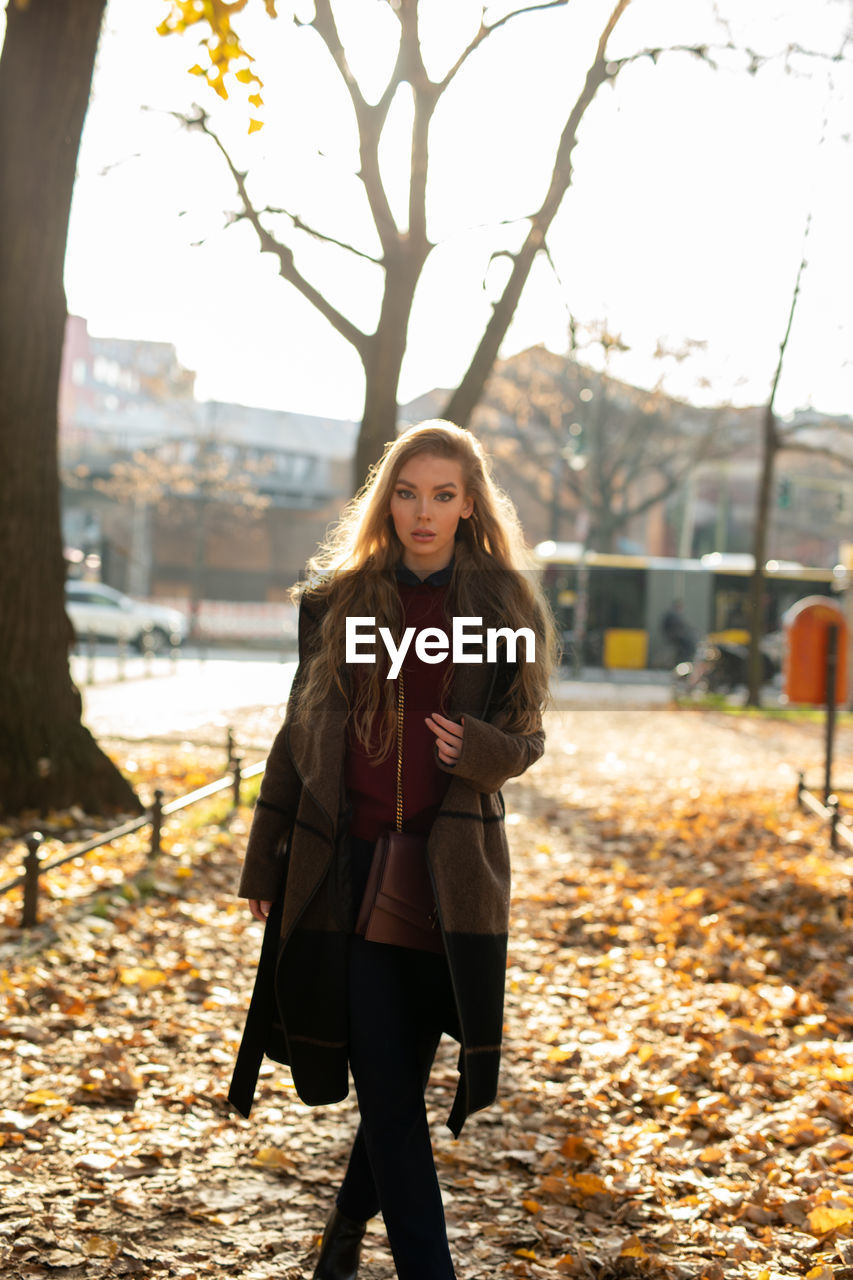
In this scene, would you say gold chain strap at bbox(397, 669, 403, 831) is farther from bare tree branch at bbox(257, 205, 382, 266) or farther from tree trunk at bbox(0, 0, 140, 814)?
bare tree branch at bbox(257, 205, 382, 266)

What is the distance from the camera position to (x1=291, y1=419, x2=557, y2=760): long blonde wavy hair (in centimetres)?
273

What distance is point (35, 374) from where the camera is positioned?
7723mm

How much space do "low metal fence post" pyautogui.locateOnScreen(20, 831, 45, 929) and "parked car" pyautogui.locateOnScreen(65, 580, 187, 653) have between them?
25948mm

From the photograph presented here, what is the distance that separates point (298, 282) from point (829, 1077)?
8.38m

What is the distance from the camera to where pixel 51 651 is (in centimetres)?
789

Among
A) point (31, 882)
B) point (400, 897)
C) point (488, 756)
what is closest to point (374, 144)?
point (31, 882)

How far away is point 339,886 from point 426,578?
2.37 ft

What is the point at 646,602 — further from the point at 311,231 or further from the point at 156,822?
the point at 156,822

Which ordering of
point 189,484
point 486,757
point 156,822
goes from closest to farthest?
point 486,757 < point 156,822 < point 189,484

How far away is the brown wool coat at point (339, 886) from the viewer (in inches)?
102

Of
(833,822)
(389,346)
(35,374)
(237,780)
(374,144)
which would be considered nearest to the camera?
(35,374)

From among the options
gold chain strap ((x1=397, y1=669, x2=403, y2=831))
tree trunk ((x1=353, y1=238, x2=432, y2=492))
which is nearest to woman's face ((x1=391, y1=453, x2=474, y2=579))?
gold chain strap ((x1=397, y1=669, x2=403, y2=831))

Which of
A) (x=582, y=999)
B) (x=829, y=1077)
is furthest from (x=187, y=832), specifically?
(x=829, y=1077)

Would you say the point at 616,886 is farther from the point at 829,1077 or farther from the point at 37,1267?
the point at 37,1267
